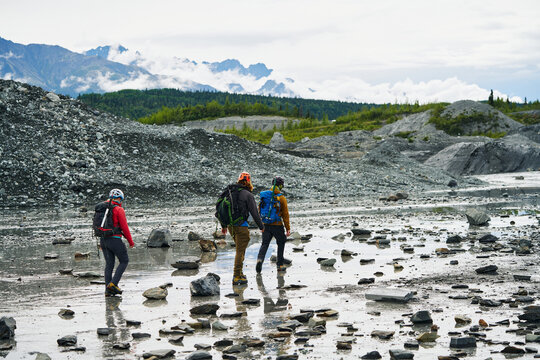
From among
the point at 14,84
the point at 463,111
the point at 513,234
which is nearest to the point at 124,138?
the point at 14,84

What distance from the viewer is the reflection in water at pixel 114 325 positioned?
28.4ft

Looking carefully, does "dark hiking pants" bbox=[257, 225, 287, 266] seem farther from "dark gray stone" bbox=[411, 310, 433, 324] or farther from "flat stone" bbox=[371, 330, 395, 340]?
"flat stone" bbox=[371, 330, 395, 340]

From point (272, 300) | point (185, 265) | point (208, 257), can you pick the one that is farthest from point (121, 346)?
point (208, 257)

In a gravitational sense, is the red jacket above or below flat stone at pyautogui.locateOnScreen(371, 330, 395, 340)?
above

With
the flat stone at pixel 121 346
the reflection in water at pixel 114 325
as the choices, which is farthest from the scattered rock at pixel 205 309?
the flat stone at pixel 121 346

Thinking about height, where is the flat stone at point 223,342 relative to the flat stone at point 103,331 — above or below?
above

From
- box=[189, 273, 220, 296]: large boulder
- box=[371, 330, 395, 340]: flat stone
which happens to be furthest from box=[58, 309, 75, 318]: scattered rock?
box=[371, 330, 395, 340]: flat stone

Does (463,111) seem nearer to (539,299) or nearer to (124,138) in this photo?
(124,138)

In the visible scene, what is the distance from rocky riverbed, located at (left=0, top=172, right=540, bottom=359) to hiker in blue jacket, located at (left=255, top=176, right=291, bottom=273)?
0.53 meters

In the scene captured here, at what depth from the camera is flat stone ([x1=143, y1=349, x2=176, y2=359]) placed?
7.98 m

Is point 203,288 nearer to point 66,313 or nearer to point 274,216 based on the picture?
point 66,313

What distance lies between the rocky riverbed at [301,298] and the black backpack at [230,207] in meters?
1.46

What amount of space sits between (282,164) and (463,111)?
3205 inches

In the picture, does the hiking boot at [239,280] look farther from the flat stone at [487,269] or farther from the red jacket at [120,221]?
the flat stone at [487,269]
